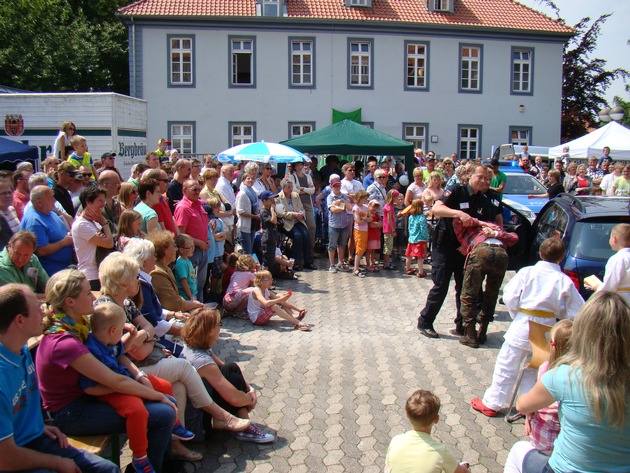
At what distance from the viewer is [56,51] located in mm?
31625

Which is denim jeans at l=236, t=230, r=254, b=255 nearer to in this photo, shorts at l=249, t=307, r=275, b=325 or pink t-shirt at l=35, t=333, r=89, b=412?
shorts at l=249, t=307, r=275, b=325

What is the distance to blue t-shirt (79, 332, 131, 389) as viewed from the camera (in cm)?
393

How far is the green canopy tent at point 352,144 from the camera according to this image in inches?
553

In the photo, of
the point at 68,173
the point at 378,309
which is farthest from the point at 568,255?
the point at 68,173

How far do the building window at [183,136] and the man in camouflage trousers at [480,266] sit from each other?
2150cm

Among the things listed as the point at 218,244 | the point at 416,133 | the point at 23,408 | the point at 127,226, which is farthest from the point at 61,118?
the point at 416,133

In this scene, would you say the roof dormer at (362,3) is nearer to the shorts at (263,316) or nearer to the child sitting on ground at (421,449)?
the shorts at (263,316)

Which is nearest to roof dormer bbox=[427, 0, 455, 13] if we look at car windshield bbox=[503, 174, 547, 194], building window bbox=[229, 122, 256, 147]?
building window bbox=[229, 122, 256, 147]

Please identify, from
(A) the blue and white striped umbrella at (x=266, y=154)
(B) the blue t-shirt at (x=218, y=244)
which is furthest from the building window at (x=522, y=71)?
(B) the blue t-shirt at (x=218, y=244)

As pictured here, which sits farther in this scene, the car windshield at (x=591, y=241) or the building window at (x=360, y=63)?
the building window at (x=360, y=63)

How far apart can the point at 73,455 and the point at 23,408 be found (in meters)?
0.39

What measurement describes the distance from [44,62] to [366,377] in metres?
30.4

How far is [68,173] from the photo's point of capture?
7.68 m

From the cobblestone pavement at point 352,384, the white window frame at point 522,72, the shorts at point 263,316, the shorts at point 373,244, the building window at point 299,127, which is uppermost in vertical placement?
the white window frame at point 522,72
